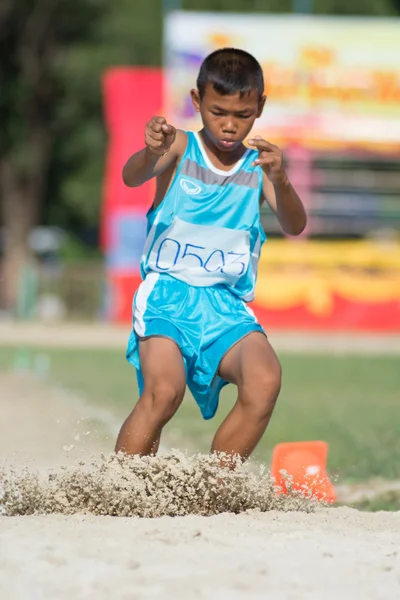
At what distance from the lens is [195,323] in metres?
4.86

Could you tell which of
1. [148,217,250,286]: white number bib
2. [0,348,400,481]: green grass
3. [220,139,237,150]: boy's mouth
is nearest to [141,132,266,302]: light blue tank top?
[148,217,250,286]: white number bib

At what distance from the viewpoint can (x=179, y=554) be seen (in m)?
3.70

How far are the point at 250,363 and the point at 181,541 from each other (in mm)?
1026

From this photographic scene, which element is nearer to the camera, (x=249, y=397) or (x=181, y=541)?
(x=181, y=541)

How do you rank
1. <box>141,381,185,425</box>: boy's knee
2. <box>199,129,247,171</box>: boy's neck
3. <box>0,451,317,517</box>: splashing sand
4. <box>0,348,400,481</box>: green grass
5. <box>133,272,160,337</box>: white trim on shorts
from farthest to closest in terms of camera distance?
<box>0,348,400,481</box>: green grass < <box>199,129,247,171</box>: boy's neck < <box>133,272,160,337</box>: white trim on shorts < <box>141,381,185,425</box>: boy's knee < <box>0,451,317,517</box>: splashing sand

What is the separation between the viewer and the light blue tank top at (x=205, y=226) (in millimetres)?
4961

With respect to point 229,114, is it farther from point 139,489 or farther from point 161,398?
point 139,489

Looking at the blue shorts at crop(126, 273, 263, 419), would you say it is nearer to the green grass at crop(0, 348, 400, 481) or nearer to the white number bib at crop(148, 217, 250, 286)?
the white number bib at crop(148, 217, 250, 286)

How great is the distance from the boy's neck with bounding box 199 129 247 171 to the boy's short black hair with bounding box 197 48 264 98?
0.75 feet

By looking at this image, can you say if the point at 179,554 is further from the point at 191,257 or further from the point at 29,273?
the point at 29,273

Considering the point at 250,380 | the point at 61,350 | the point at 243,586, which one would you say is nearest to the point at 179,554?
the point at 243,586

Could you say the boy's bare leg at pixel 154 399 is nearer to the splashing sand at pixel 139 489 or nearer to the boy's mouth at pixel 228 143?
the splashing sand at pixel 139 489

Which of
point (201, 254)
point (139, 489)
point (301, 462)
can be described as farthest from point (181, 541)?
point (301, 462)

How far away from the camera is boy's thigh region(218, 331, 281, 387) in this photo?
185 inches
